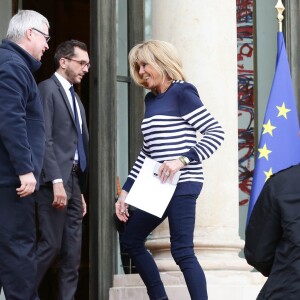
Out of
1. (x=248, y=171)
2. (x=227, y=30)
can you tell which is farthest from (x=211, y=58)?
(x=248, y=171)

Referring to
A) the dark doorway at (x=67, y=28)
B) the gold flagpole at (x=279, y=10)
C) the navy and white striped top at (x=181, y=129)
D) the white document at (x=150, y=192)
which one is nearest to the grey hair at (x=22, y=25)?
the navy and white striped top at (x=181, y=129)

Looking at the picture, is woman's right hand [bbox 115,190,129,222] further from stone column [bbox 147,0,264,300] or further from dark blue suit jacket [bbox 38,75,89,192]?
stone column [bbox 147,0,264,300]

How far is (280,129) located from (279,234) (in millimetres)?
4271

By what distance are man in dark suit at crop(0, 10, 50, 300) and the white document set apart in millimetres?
984

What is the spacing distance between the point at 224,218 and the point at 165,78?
1.63 m

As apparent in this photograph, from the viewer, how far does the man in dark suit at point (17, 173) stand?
707 centimetres

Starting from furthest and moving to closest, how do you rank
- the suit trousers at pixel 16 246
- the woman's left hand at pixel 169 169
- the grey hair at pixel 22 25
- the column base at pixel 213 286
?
the column base at pixel 213 286
the woman's left hand at pixel 169 169
the grey hair at pixel 22 25
the suit trousers at pixel 16 246

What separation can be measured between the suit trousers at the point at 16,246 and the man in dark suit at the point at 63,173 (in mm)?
1215

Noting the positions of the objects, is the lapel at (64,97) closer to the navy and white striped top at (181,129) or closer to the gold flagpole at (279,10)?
the navy and white striped top at (181,129)

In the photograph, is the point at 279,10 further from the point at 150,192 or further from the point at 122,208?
the point at 150,192

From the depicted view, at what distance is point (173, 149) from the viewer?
8180mm

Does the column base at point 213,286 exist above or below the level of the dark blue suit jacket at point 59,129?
below

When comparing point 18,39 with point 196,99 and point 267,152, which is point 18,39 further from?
A: point 267,152

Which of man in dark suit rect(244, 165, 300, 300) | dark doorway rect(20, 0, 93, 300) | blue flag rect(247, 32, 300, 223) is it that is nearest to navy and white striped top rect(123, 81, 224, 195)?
blue flag rect(247, 32, 300, 223)
